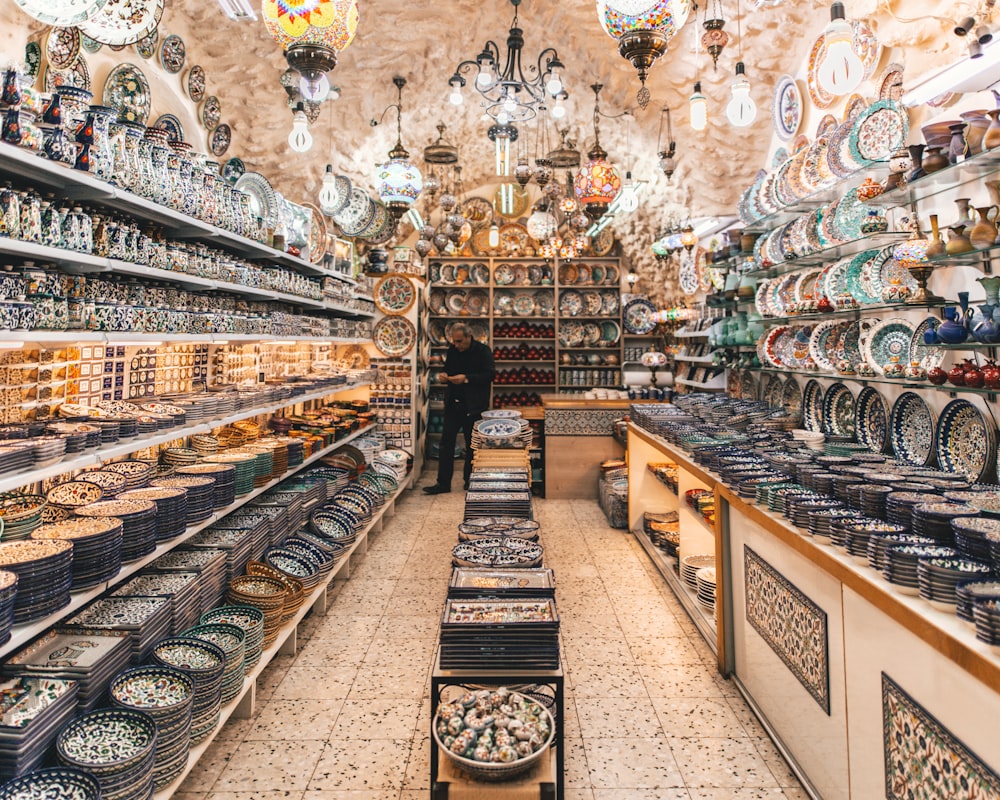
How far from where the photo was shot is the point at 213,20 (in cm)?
440

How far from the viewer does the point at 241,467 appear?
139 inches

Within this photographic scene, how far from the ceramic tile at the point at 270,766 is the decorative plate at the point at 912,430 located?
2.75 m

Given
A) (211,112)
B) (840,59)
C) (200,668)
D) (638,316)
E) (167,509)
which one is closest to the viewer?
(200,668)

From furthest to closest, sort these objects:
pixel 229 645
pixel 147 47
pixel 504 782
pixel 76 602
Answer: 1. pixel 147 47
2. pixel 229 645
3. pixel 76 602
4. pixel 504 782

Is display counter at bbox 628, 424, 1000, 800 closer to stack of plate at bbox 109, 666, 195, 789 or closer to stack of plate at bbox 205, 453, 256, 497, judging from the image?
Result: stack of plate at bbox 109, 666, 195, 789

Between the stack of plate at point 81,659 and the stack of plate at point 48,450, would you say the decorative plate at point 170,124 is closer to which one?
the stack of plate at point 48,450

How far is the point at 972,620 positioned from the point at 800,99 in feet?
12.4

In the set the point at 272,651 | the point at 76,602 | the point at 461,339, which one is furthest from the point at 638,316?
the point at 76,602

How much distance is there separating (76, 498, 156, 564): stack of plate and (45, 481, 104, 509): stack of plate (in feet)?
0.50

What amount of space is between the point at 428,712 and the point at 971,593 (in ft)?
7.00

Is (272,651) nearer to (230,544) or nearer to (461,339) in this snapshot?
(230,544)

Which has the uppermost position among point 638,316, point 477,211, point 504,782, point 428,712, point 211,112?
point 477,211

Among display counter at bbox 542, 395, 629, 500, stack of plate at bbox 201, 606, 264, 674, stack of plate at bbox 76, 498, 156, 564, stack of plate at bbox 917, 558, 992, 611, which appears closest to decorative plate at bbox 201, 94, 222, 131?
stack of plate at bbox 76, 498, 156, 564

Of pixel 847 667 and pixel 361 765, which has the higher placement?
pixel 847 667
